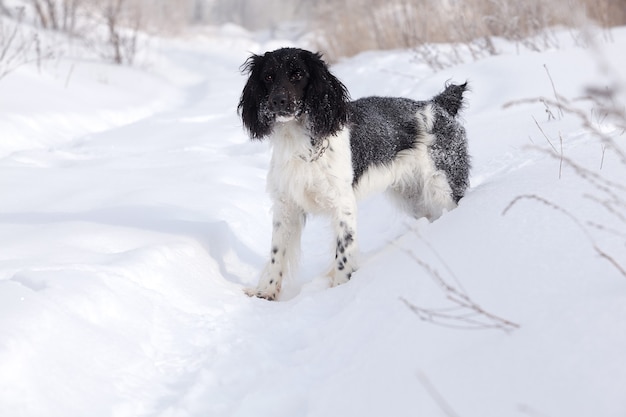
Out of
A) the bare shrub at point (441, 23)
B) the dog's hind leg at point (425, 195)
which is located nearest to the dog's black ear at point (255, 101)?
the dog's hind leg at point (425, 195)

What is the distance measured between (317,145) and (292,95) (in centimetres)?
29

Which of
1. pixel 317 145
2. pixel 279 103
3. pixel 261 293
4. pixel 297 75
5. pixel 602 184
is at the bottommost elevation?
pixel 261 293

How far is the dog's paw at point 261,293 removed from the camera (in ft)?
11.5

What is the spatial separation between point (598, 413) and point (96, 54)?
1430cm

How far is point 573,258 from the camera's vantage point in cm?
200

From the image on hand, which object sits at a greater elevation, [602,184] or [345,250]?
[602,184]

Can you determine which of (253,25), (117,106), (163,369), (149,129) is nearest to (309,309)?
(163,369)

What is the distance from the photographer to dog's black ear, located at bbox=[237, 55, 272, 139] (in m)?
3.67

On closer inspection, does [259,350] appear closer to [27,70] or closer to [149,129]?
[149,129]

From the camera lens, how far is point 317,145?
3.54 m

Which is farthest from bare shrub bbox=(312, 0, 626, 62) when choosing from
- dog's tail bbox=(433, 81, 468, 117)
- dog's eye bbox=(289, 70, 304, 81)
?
dog's eye bbox=(289, 70, 304, 81)

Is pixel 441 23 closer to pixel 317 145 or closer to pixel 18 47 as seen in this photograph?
pixel 18 47

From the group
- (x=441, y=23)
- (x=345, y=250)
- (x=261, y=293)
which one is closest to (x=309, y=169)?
(x=345, y=250)

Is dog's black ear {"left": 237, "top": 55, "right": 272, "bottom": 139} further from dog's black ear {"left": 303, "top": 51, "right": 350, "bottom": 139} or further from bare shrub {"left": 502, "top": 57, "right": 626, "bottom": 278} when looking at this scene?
bare shrub {"left": 502, "top": 57, "right": 626, "bottom": 278}
